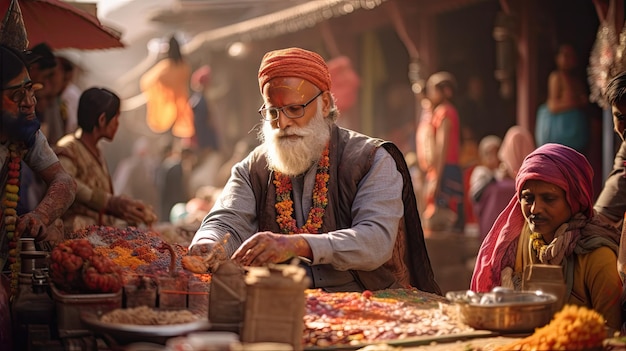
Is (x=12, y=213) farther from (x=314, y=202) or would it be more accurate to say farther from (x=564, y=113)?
(x=564, y=113)

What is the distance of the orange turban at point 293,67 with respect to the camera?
5.94 m

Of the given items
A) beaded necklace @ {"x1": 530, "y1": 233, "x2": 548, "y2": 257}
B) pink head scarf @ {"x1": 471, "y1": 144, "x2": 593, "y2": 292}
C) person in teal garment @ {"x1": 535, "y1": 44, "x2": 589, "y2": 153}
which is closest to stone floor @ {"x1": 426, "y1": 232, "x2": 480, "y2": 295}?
person in teal garment @ {"x1": 535, "y1": 44, "x2": 589, "y2": 153}

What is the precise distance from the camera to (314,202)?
19.5 feet

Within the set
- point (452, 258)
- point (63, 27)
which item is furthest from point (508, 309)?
point (452, 258)

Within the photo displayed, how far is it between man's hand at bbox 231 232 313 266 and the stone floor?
658cm

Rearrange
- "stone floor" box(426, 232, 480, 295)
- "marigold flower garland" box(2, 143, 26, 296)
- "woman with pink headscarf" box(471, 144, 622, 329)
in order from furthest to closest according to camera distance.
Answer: "stone floor" box(426, 232, 480, 295)
"marigold flower garland" box(2, 143, 26, 296)
"woman with pink headscarf" box(471, 144, 622, 329)

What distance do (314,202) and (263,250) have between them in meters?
0.88

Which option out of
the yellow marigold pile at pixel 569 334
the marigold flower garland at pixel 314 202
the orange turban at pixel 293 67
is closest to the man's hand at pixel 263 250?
the marigold flower garland at pixel 314 202

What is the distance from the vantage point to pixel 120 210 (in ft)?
25.9

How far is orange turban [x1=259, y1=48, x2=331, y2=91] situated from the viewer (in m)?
5.94

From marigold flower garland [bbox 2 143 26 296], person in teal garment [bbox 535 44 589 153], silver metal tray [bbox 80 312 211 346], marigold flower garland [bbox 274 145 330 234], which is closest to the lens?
silver metal tray [bbox 80 312 211 346]

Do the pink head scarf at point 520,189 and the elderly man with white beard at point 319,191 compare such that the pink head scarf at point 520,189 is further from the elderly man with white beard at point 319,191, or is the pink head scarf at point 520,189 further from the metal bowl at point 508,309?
the metal bowl at point 508,309

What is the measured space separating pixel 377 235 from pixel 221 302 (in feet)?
5.04

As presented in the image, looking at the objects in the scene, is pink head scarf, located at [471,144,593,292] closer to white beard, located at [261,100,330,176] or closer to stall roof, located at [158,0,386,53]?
white beard, located at [261,100,330,176]
